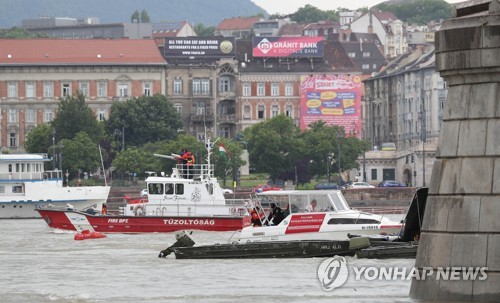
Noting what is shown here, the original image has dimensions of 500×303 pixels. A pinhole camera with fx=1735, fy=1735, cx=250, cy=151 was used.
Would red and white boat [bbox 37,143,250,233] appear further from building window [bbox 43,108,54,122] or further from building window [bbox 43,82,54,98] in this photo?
building window [bbox 43,108,54,122]

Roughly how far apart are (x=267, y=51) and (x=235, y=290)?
147785 millimetres

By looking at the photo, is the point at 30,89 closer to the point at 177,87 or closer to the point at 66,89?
the point at 66,89

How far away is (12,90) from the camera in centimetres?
17788

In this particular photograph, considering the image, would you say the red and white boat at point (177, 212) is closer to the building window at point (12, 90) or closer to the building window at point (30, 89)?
the building window at point (30, 89)

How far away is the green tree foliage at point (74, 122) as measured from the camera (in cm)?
15700

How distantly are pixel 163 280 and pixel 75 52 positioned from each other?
13897 cm

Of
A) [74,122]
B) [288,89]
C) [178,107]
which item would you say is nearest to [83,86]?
[178,107]

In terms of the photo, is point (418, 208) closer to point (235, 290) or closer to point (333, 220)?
point (235, 290)

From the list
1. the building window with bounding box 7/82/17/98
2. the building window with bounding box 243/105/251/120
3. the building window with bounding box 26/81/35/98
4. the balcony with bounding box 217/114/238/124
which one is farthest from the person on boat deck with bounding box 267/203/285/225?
the building window with bounding box 243/105/251/120

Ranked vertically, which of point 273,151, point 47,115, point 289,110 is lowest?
point 273,151

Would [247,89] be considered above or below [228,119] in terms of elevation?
above

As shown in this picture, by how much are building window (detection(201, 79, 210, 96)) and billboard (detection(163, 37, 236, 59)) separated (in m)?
2.82

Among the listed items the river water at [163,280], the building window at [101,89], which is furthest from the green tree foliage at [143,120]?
the river water at [163,280]

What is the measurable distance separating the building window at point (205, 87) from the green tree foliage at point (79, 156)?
112 ft
